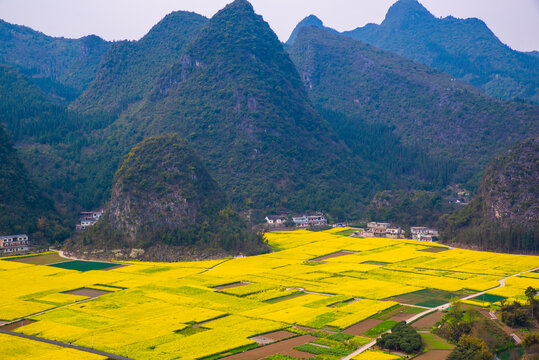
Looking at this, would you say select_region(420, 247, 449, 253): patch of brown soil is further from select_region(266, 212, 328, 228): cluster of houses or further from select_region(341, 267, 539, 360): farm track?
select_region(266, 212, 328, 228): cluster of houses

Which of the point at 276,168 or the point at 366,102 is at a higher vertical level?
the point at 366,102

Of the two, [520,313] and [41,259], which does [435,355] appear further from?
[41,259]

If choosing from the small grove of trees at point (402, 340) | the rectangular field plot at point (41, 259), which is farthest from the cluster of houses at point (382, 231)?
the small grove of trees at point (402, 340)

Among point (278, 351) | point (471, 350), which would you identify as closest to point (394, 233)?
point (471, 350)

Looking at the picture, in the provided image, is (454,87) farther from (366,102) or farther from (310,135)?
(310,135)

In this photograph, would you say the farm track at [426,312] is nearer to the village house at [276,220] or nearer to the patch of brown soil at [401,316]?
the patch of brown soil at [401,316]

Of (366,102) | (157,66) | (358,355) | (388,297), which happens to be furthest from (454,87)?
(358,355)
